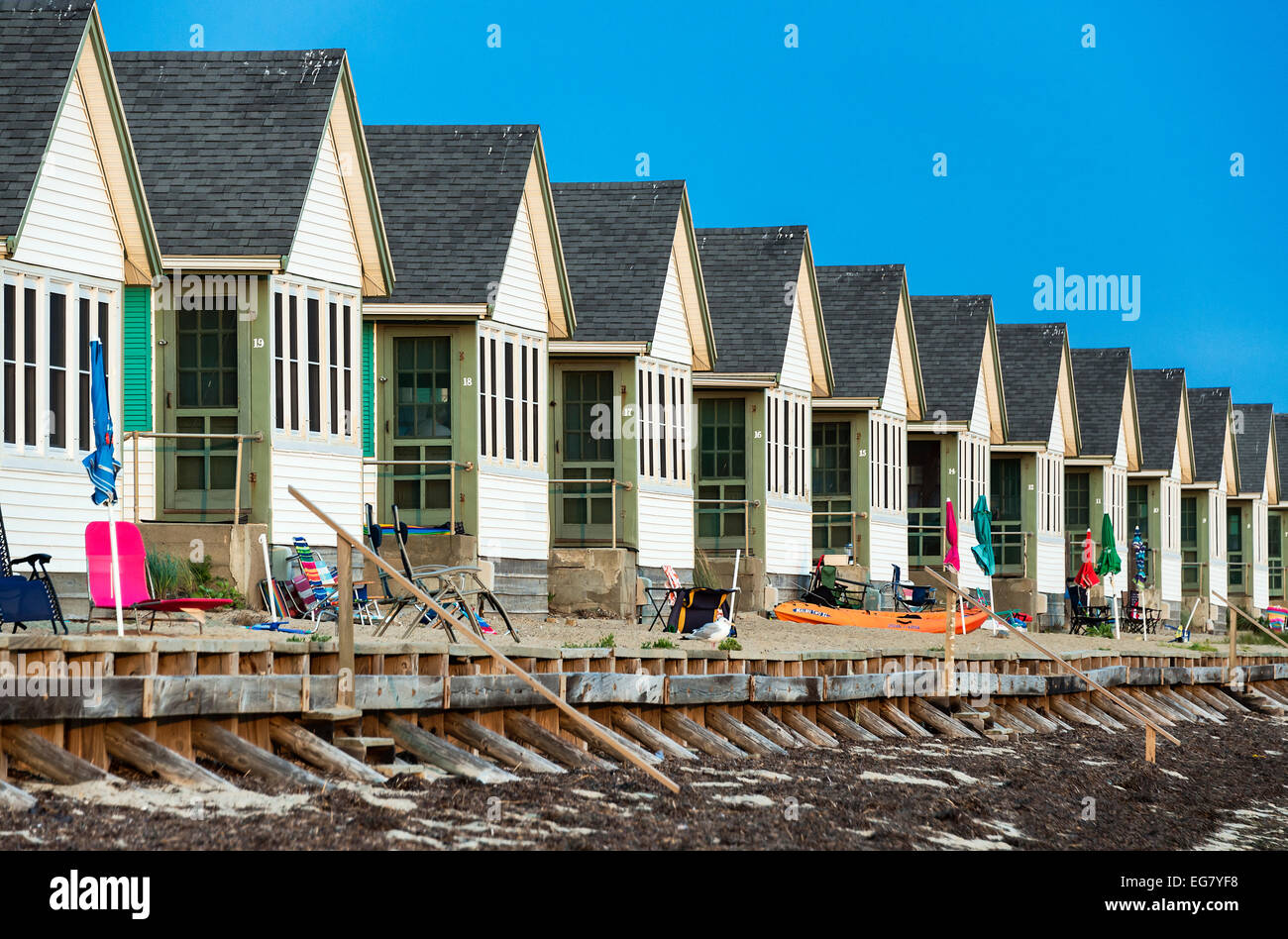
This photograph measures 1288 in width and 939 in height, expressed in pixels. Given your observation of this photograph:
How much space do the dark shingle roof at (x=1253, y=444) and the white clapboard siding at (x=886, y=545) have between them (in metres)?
27.0

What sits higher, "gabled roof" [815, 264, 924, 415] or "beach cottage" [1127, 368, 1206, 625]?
"gabled roof" [815, 264, 924, 415]

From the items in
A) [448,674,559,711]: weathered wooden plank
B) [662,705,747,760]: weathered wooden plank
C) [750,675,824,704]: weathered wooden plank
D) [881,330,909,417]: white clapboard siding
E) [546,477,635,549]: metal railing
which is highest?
[881,330,909,417]: white clapboard siding

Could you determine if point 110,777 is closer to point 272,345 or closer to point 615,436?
point 272,345

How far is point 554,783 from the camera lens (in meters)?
11.4

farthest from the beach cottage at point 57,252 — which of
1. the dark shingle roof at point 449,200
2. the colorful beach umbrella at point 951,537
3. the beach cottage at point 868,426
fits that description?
the beach cottage at point 868,426

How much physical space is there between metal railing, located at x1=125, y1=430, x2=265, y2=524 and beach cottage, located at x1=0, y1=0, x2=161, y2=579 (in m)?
0.53

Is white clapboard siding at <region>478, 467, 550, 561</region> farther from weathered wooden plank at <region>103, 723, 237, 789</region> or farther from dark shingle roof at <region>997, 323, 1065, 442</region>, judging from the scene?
dark shingle roof at <region>997, 323, 1065, 442</region>

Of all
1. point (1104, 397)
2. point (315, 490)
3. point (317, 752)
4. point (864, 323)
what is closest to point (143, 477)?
point (315, 490)

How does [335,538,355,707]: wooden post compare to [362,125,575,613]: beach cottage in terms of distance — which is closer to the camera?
[335,538,355,707]: wooden post

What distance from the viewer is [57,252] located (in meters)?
17.2

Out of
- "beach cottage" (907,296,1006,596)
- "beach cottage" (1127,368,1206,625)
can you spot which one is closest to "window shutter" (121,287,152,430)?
"beach cottage" (907,296,1006,596)

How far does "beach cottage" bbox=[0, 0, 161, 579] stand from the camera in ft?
54.3
